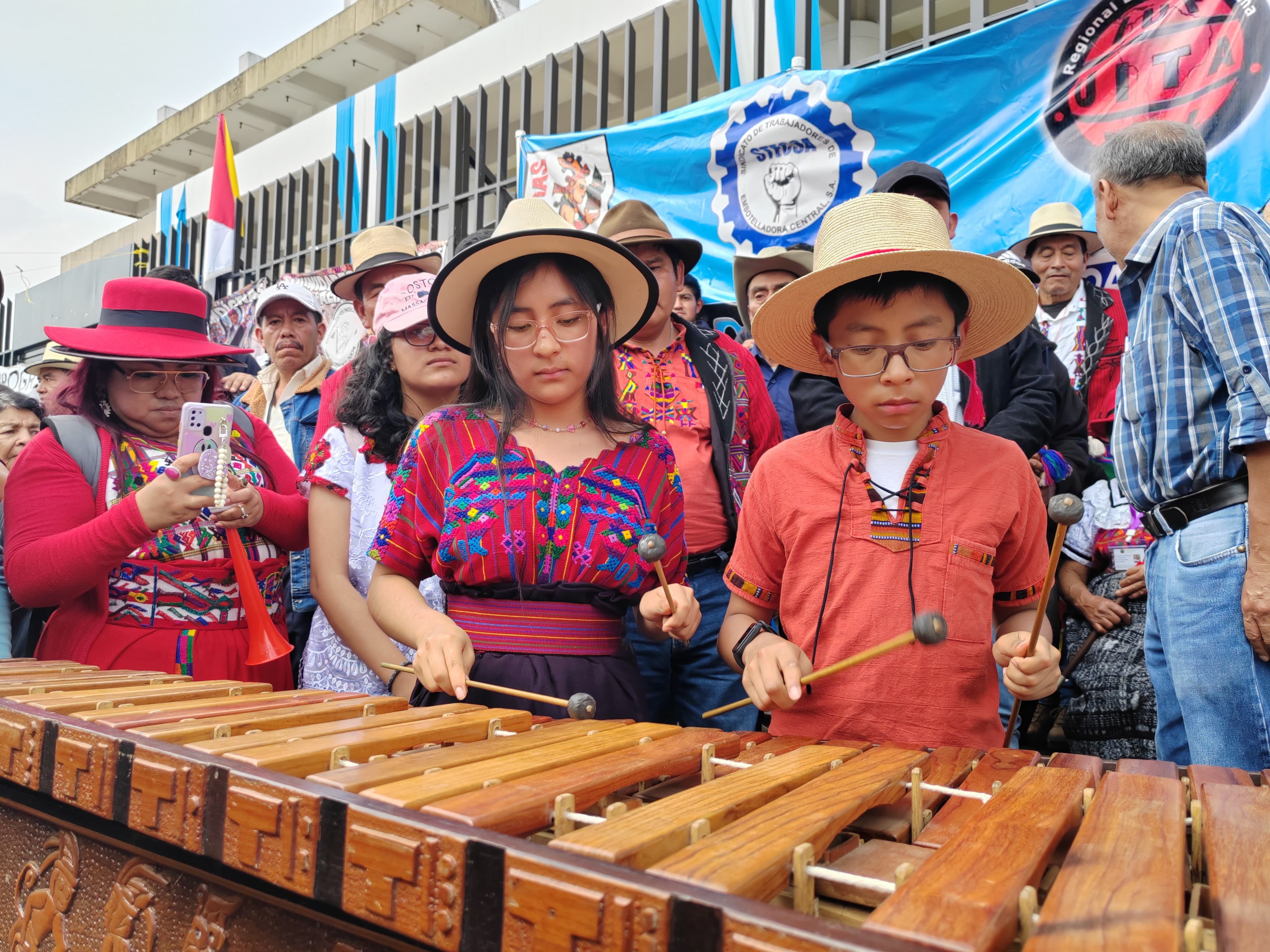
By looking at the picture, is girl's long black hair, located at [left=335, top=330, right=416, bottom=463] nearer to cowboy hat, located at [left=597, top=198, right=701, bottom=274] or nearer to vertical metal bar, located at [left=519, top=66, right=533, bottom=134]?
cowboy hat, located at [left=597, top=198, right=701, bottom=274]

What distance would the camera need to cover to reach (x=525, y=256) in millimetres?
2400

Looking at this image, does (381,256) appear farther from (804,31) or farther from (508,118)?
(508,118)

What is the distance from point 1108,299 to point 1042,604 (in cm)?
303

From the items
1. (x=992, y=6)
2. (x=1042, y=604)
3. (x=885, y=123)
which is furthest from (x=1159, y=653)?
(x=992, y=6)

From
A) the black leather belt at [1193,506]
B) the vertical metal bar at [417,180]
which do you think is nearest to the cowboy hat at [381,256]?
the black leather belt at [1193,506]

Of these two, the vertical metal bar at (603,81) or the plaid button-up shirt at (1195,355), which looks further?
the vertical metal bar at (603,81)

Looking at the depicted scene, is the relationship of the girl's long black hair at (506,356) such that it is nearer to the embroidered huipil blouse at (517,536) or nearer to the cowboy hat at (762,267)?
the embroidered huipil blouse at (517,536)

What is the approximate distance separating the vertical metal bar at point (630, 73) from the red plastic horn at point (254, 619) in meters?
4.61

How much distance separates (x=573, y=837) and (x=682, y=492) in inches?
56.9

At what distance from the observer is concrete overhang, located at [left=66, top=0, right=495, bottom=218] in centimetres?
1333

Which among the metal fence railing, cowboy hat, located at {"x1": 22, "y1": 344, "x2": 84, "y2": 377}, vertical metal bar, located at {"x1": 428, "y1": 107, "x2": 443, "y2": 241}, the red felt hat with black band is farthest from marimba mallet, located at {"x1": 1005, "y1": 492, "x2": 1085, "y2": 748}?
vertical metal bar, located at {"x1": 428, "y1": 107, "x2": 443, "y2": 241}

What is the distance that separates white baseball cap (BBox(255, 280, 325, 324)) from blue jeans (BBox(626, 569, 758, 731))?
2.70 m

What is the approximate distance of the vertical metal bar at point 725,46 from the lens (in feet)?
19.2

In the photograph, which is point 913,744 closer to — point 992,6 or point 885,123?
point 885,123
